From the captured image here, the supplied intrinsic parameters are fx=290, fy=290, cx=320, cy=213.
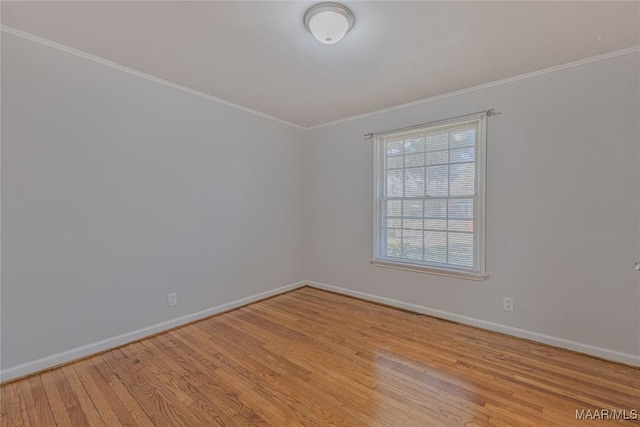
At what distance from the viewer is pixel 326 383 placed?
200 centimetres

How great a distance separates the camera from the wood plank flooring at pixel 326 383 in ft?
5.54

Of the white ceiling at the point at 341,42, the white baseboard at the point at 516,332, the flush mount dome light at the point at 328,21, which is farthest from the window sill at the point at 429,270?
the flush mount dome light at the point at 328,21

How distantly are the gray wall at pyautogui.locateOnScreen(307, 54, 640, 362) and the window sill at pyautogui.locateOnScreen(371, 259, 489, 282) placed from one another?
67 millimetres

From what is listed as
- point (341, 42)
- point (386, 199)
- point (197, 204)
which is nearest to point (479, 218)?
point (386, 199)

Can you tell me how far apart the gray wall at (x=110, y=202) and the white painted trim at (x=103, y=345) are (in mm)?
42

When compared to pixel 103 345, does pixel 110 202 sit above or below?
above

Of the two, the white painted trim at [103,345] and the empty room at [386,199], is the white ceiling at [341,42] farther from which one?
the white painted trim at [103,345]

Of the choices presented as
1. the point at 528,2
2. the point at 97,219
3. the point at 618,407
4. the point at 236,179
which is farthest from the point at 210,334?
the point at 528,2

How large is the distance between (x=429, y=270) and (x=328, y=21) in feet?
8.51

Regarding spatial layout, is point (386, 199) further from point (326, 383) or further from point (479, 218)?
point (326, 383)

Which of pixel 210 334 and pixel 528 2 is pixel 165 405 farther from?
pixel 528 2

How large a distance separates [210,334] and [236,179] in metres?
1.71

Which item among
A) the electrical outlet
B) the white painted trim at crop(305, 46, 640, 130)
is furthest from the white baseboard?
the white painted trim at crop(305, 46, 640, 130)

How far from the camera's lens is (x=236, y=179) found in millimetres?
3469
